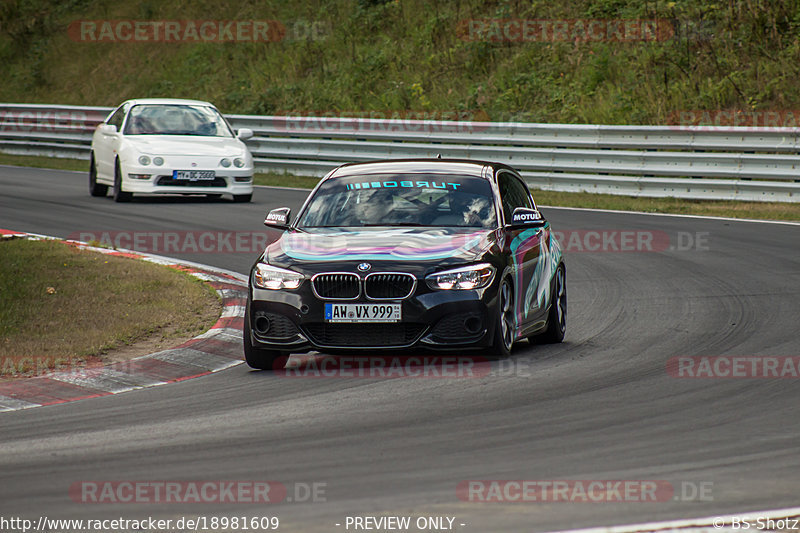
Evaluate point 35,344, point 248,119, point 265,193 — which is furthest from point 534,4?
point 35,344

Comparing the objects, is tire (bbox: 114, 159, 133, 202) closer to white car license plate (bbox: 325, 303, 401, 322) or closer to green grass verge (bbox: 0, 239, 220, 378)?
green grass verge (bbox: 0, 239, 220, 378)

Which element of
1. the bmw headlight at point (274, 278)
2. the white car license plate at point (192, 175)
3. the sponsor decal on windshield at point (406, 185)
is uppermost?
the sponsor decal on windshield at point (406, 185)

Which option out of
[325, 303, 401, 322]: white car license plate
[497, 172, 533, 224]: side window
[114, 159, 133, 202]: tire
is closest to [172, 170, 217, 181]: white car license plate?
[114, 159, 133, 202]: tire

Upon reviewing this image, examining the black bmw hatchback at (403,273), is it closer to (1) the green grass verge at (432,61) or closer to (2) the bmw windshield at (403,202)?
(2) the bmw windshield at (403,202)

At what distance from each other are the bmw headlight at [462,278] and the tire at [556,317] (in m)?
1.39

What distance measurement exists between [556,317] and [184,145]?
11.5 m

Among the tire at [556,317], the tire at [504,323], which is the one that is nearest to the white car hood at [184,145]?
the tire at [556,317]

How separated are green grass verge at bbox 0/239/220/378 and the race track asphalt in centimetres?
142

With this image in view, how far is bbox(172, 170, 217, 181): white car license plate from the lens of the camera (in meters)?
19.7

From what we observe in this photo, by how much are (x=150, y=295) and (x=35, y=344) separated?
2.12 metres

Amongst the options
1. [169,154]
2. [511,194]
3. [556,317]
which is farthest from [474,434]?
[169,154]

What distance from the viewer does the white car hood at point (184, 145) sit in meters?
19.8

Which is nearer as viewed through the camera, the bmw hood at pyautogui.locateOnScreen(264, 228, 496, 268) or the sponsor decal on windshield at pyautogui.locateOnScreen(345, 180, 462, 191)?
the bmw hood at pyautogui.locateOnScreen(264, 228, 496, 268)

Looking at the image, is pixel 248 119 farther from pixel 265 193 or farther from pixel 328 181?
pixel 328 181
